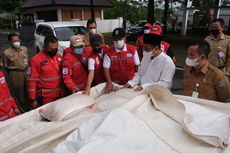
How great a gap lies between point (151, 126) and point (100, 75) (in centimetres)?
199

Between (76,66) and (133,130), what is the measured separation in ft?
6.66

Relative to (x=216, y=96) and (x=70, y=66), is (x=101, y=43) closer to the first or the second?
(x=70, y=66)

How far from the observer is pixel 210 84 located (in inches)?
99.8

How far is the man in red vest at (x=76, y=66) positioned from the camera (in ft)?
11.1

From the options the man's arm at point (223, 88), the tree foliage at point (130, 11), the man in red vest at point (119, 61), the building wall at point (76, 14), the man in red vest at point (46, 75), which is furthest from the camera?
the tree foliage at point (130, 11)

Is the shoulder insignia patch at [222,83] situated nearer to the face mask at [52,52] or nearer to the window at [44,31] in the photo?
the face mask at [52,52]

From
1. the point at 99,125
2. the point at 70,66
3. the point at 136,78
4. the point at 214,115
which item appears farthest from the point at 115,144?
the point at 70,66

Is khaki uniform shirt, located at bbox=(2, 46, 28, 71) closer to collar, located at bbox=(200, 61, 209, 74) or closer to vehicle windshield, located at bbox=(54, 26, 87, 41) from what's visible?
collar, located at bbox=(200, 61, 209, 74)

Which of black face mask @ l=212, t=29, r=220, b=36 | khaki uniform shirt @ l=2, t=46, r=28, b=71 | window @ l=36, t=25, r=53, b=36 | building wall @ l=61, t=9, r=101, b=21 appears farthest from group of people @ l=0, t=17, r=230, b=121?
building wall @ l=61, t=9, r=101, b=21

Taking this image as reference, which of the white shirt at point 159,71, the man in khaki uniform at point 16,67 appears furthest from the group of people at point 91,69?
the man in khaki uniform at point 16,67

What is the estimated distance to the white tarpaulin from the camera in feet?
5.12

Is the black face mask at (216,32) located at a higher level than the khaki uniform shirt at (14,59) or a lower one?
higher

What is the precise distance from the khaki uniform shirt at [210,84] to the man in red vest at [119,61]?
1.05 metres

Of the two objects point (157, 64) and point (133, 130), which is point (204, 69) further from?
point (133, 130)
